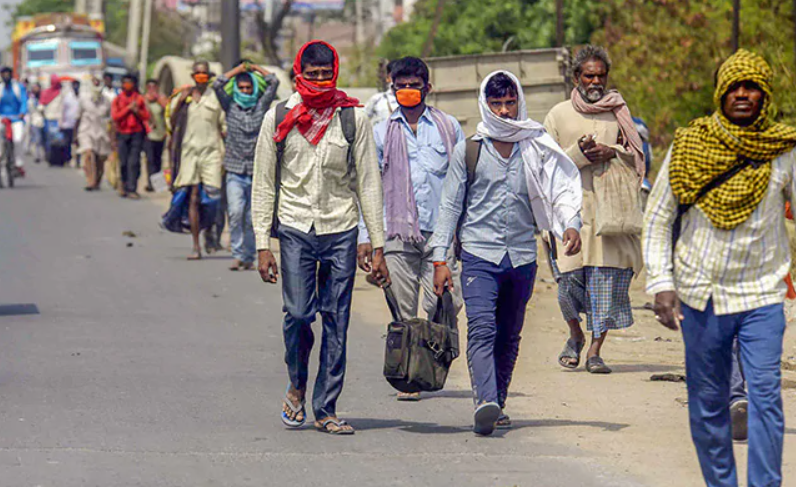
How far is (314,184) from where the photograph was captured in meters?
7.25

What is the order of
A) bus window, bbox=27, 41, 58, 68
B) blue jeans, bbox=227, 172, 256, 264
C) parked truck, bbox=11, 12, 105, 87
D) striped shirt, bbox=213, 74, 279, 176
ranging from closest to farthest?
striped shirt, bbox=213, 74, 279, 176 < blue jeans, bbox=227, 172, 256, 264 < parked truck, bbox=11, 12, 105, 87 < bus window, bbox=27, 41, 58, 68

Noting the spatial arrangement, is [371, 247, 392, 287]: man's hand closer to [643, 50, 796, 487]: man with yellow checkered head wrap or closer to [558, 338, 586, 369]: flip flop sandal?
[643, 50, 796, 487]: man with yellow checkered head wrap

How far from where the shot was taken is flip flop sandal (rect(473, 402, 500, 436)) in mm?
7125

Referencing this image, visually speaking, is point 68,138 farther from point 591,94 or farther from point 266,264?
point 266,264

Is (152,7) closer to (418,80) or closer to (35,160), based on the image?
(35,160)

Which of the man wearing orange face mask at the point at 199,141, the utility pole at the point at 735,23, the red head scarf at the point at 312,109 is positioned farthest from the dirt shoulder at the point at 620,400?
the utility pole at the point at 735,23

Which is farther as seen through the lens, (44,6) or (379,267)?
(44,6)

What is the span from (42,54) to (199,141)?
36845 millimetres

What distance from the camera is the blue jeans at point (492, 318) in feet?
23.6

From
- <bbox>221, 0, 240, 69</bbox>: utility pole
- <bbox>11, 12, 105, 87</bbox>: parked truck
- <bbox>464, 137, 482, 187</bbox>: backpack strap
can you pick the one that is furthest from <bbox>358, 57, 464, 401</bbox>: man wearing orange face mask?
<bbox>11, 12, 105, 87</bbox>: parked truck

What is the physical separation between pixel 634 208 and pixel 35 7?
112633 millimetres

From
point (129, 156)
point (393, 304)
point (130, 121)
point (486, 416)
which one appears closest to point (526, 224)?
point (486, 416)

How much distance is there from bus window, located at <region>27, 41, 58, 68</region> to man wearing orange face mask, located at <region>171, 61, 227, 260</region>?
36.3 m

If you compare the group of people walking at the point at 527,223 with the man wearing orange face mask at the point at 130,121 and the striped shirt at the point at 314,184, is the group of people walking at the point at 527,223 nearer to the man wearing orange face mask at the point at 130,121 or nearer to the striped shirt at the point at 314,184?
the striped shirt at the point at 314,184
